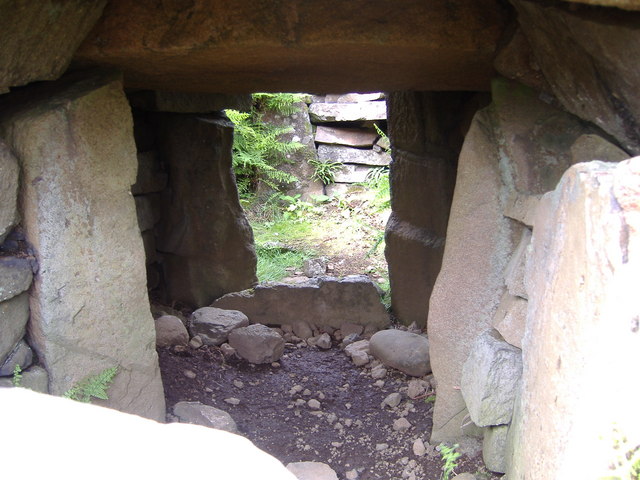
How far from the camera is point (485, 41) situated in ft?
6.97

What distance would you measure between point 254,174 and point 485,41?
5553 millimetres

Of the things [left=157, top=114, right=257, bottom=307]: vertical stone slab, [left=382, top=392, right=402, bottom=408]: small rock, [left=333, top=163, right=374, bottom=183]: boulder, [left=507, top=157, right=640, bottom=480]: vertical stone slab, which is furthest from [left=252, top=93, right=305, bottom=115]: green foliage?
[left=507, top=157, right=640, bottom=480]: vertical stone slab

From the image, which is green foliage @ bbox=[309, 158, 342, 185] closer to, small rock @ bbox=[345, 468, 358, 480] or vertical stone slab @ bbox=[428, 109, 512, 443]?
vertical stone slab @ bbox=[428, 109, 512, 443]

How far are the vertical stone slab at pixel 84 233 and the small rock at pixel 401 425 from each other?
103cm

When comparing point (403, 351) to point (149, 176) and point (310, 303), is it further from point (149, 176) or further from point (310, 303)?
point (149, 176)

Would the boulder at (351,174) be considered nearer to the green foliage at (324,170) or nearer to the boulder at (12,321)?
the green foliage at (324,170)

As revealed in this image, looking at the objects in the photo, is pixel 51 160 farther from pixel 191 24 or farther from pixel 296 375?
pixel 296 375

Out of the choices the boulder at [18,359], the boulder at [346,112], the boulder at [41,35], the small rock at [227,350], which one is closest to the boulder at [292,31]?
the boulder at [41,35]

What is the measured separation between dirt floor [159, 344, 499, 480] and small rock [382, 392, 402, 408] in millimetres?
16

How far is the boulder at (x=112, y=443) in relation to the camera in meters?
0.86

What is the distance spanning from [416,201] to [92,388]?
2.19 meters

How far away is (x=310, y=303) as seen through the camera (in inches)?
156

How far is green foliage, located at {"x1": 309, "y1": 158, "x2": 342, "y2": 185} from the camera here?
7.84 m

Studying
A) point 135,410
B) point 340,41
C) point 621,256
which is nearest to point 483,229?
point 340,41
